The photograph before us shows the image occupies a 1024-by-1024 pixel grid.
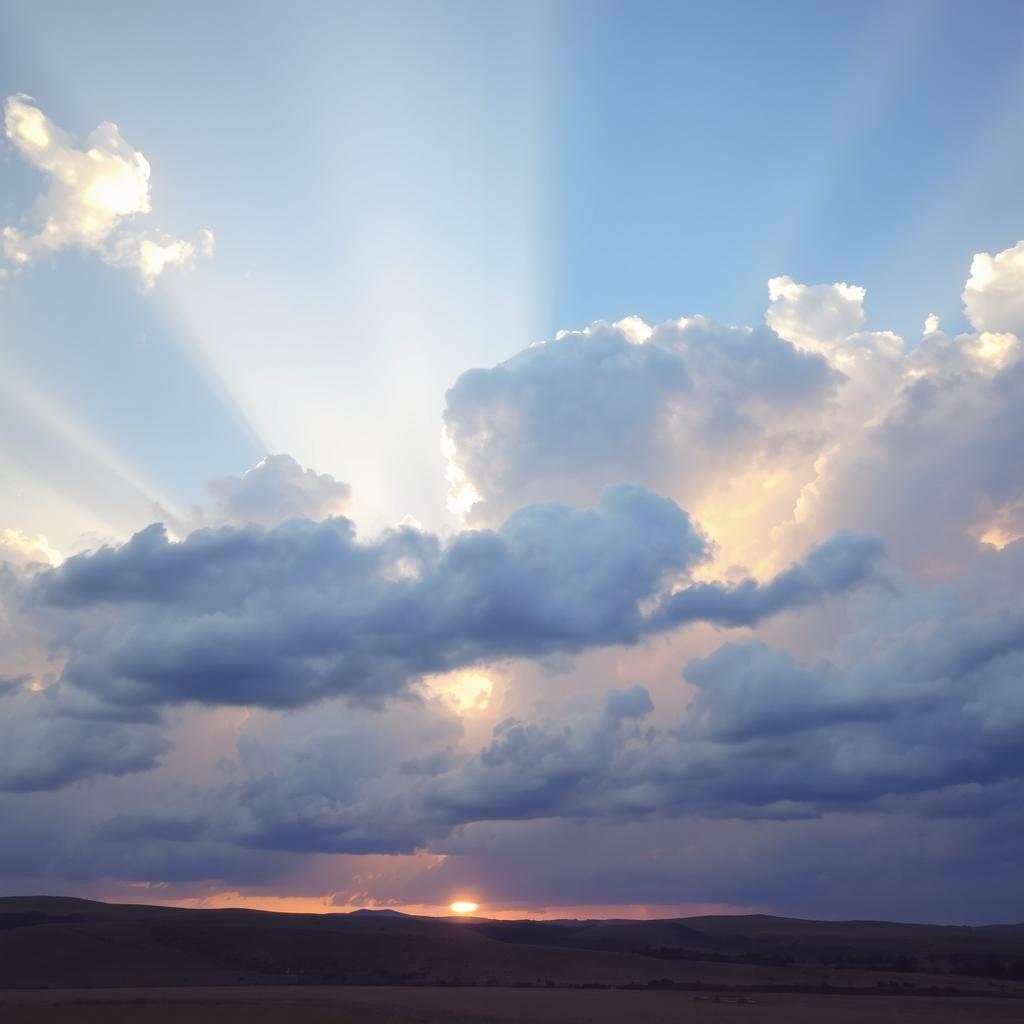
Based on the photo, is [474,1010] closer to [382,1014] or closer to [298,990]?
[382,1014]

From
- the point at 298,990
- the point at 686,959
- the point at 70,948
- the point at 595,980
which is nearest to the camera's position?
the point at 298,990

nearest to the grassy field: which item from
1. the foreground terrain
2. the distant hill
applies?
the foreground terrain

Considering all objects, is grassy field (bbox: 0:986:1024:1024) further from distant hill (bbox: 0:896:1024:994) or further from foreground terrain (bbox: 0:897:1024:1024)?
distant hill (bbox: 0:896:1024:994)

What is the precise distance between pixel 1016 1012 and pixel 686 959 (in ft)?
253

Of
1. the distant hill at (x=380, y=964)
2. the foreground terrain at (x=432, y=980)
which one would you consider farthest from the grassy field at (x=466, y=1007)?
the distant hill at (x=380, y=964)

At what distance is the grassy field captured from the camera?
67938 mm

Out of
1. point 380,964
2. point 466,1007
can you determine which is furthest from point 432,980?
point 466,1007

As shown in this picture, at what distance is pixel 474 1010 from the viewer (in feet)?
246

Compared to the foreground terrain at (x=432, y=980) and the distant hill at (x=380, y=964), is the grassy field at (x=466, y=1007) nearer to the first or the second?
the foreground terrain at (x=432, y=980)

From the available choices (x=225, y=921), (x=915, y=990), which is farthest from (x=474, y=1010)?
(x=225, y=921)

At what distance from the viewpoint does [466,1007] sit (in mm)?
77500

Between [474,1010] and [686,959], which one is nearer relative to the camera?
[474,1010]

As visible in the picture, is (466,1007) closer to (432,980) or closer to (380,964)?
(432,980)

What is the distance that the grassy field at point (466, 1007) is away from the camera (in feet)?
223
